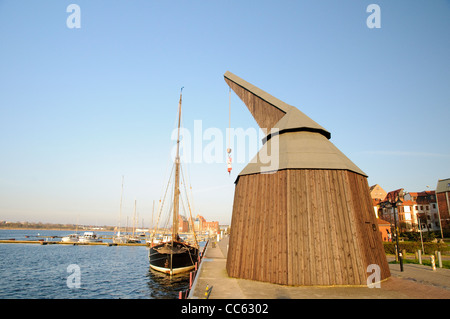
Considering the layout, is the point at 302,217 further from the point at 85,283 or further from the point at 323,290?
the point at 85,283

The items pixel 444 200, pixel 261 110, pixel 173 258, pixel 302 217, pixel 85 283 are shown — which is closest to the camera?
pixel 302 217

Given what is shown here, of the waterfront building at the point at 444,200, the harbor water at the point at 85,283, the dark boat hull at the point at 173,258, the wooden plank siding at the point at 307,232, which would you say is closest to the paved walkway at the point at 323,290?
the wooden plank siding at the point at 307,232

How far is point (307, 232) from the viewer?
13.2m

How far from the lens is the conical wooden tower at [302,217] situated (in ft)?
41.9

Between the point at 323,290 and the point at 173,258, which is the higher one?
the point at 323,290

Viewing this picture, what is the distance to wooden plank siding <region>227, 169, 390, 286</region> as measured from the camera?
12695 millimetres

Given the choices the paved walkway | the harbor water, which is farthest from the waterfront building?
the harbor water

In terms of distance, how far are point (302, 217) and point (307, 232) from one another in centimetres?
79

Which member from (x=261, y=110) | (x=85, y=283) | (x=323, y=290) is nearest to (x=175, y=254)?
A: (x=85, y=283)
